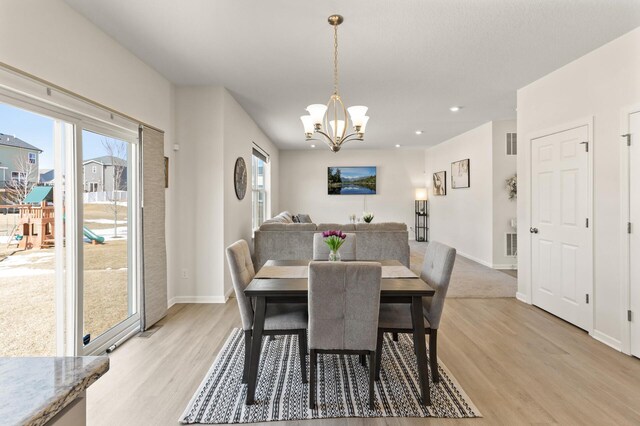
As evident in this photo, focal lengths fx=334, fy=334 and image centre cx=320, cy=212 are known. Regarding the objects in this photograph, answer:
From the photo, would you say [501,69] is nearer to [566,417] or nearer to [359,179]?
[566,417]

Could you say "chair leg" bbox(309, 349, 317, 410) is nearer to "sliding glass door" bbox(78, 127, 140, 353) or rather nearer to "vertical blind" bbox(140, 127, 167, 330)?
"sliding glass door" bbox(78, 127, 140, 353)

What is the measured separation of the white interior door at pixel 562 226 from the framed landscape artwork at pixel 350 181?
5345 millimetres

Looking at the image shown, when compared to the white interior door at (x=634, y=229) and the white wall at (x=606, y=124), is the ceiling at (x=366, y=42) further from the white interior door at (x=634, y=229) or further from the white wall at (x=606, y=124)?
the white interior door at (x=634, y=229)

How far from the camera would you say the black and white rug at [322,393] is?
1955 millimetres

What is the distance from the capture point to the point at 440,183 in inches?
318

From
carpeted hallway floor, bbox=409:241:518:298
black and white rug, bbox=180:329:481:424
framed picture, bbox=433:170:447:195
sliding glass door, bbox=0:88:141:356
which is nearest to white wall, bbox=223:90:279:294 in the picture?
sliding glass door, bbox=0:88:141:356

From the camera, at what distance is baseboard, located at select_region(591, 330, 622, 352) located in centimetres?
282

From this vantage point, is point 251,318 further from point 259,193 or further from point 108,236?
point 259,193

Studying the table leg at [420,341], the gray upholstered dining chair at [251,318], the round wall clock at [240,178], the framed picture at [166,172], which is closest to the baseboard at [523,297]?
the table leg at [420,341]

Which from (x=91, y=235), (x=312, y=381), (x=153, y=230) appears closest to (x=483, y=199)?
(x=312, y=381)

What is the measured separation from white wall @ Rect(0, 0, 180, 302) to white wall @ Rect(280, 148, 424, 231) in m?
5.56

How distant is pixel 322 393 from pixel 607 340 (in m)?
2.63

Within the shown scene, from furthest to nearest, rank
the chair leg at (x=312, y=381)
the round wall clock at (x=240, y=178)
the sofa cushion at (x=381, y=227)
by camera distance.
→ the sofa cushion at (x=381, y=227), the round wall clock at (x=240, y=178), the chair leg at (x=312, y=381)

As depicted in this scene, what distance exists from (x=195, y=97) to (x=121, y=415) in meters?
3.32
